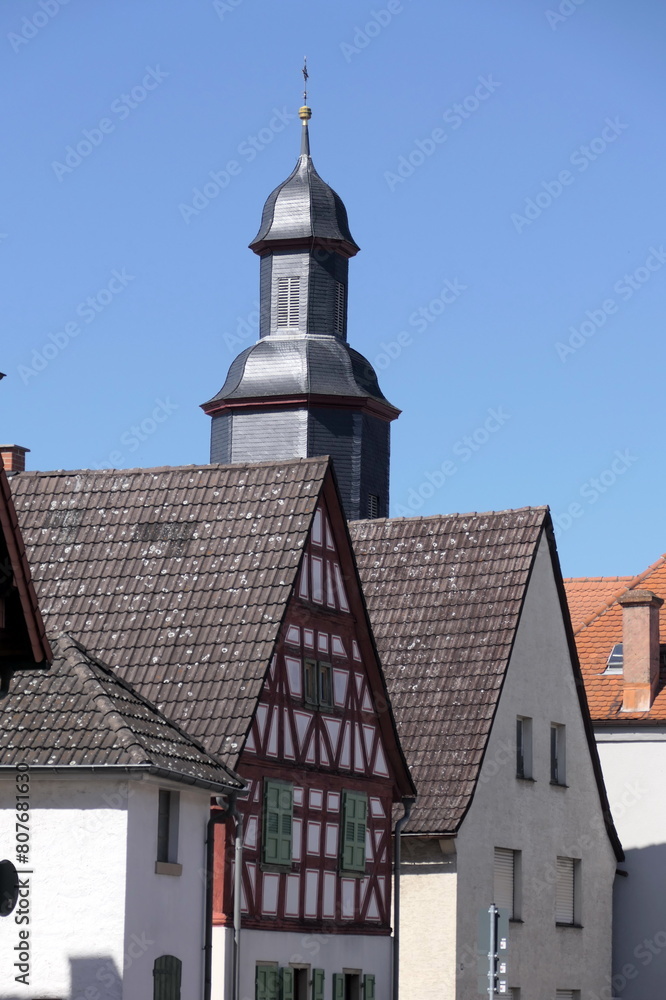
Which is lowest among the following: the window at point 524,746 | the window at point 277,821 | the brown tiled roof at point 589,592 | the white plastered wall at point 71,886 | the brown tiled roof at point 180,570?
the white plastered wall at point 71,886

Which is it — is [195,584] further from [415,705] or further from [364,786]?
[415,705]

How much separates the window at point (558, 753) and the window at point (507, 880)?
2.69 metres

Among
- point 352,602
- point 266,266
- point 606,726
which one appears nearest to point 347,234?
point 266,266

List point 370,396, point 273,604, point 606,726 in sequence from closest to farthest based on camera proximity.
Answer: point 273,604
point 606,726
point 370,396

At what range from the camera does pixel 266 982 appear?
28656 millimetres

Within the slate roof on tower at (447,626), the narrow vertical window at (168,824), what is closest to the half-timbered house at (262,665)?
the narrow vertical window at (168,824)

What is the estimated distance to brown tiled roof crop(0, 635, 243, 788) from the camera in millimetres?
24609

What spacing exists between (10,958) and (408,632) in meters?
13.9

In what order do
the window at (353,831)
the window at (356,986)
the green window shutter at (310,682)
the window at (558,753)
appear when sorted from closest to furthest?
the green window shutter at (310,682), the window at (356,986), the window at (353,831), the window at (558,753)

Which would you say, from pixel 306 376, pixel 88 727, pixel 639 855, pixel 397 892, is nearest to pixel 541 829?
pixel 397 892

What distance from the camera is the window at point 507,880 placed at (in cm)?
3584

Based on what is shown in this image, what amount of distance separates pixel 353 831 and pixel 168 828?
638 centimetres

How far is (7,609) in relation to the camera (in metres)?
17.8

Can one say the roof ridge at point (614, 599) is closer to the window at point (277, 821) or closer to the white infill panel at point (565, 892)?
the white infill panel at point (565, 892)
